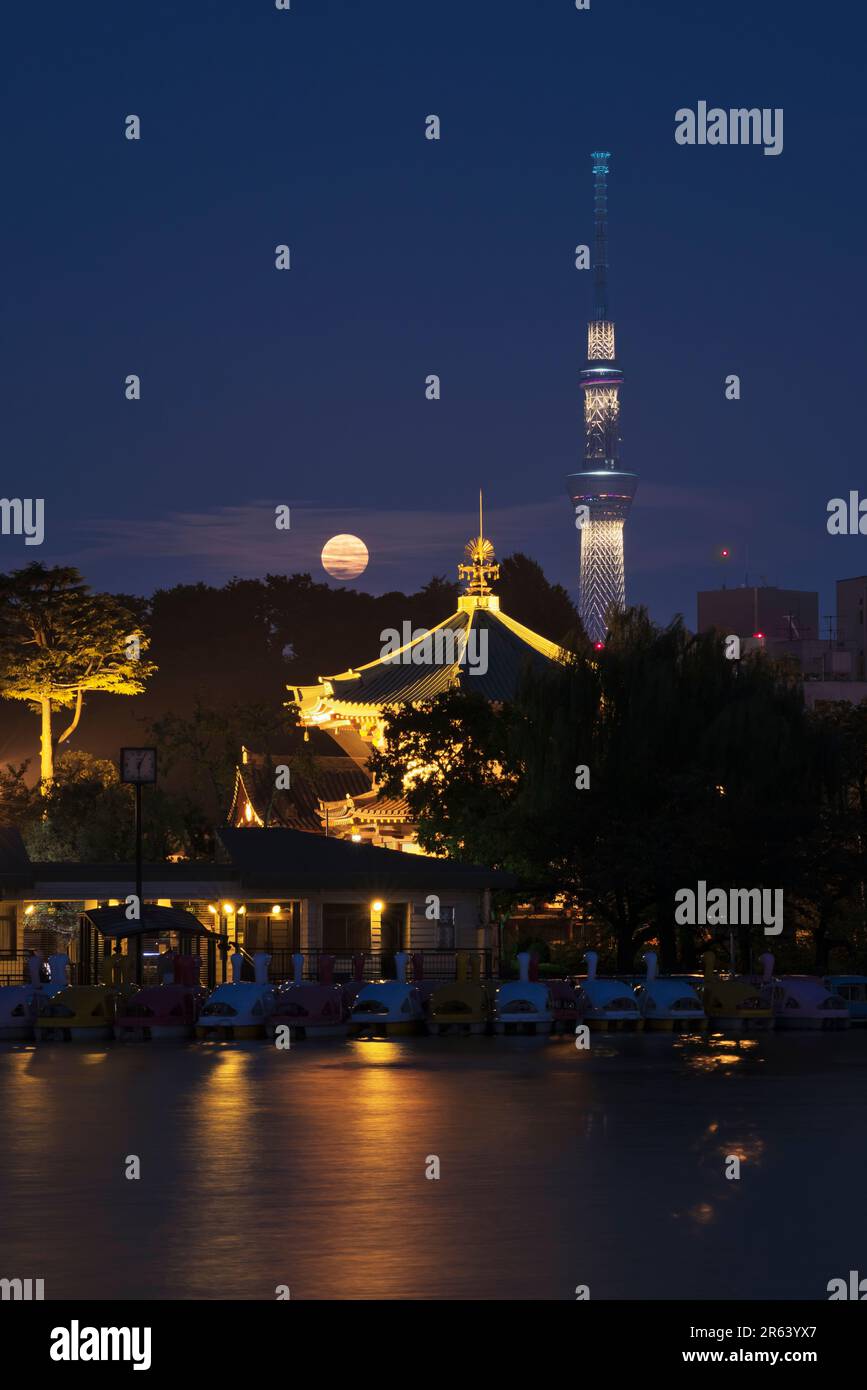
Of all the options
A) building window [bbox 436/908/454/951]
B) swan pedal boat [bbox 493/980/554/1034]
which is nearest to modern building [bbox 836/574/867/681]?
building window [bbox 436/908/454/951]

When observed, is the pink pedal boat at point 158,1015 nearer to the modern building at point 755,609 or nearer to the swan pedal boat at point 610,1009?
the swan pedal boat at point 610,1009

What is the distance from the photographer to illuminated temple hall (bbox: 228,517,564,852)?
74938 millimetres

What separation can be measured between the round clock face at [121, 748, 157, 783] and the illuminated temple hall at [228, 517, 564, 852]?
27.7m

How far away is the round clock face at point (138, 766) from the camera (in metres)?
45.1

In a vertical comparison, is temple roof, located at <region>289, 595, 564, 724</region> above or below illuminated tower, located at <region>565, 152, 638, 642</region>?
below

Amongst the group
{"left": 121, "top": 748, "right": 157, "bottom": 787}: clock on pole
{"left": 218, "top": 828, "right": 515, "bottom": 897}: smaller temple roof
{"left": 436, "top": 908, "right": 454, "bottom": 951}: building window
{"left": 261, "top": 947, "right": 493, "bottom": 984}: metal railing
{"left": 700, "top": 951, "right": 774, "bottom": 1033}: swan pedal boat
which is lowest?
{"left": 700, "top": 951, "right": 774, "bottom": 1033}: swan pedal boat

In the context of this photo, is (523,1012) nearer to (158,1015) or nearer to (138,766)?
(158,1015)

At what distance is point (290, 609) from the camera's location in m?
140

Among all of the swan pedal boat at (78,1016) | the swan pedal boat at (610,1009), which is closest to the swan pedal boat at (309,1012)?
the swan pedal boat at (78,1016)

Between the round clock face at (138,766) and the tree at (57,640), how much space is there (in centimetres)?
3892

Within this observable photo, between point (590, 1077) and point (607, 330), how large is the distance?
159267mm

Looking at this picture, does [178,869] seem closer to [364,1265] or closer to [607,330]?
[364,1265]

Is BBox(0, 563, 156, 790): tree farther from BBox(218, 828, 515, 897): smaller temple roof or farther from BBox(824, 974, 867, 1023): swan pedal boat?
BBox(824, 974, 867, 1023): swan pedal boat

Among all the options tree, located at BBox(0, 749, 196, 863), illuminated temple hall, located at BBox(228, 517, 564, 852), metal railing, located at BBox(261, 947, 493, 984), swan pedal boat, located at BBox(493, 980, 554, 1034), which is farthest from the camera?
illuminated temple hall, located at BBox(228, 517, 564, 852)
